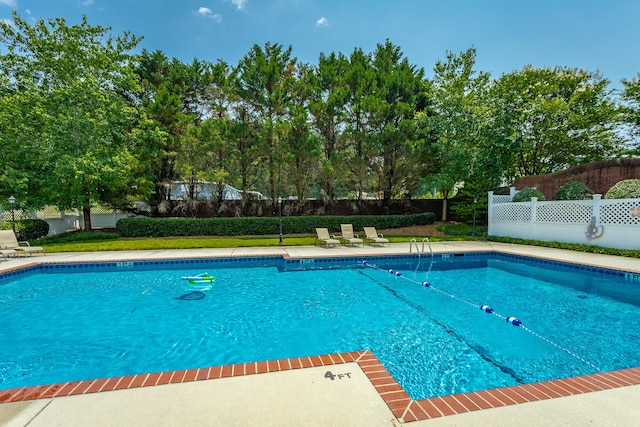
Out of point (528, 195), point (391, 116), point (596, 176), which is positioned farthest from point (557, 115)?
A: point (391, 116)

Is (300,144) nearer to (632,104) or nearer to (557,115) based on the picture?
(557,115)

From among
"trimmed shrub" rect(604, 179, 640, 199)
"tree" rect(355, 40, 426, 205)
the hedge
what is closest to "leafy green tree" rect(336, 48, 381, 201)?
"tree" rect(355, 40, 426, 205)

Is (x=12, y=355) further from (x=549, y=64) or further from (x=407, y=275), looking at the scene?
(x=549, y=64)

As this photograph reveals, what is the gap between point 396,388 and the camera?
9.22ft

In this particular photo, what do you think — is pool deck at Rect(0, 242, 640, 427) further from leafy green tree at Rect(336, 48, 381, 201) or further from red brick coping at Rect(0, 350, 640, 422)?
leafy green tree at Rect(336, 48, 381, 201)

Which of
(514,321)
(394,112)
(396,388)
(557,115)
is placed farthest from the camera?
(394,112)

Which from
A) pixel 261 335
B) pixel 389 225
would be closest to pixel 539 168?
pixel 389 225

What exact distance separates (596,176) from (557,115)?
4.33m

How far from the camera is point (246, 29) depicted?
15930mm

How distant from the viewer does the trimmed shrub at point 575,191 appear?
13695mm

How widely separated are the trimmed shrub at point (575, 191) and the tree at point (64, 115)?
67.5 ft

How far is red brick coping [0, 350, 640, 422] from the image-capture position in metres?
2.51

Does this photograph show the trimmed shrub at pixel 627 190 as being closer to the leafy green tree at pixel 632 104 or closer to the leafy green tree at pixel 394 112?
the leafy green tree at pixel 394 112

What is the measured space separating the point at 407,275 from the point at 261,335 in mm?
5594
